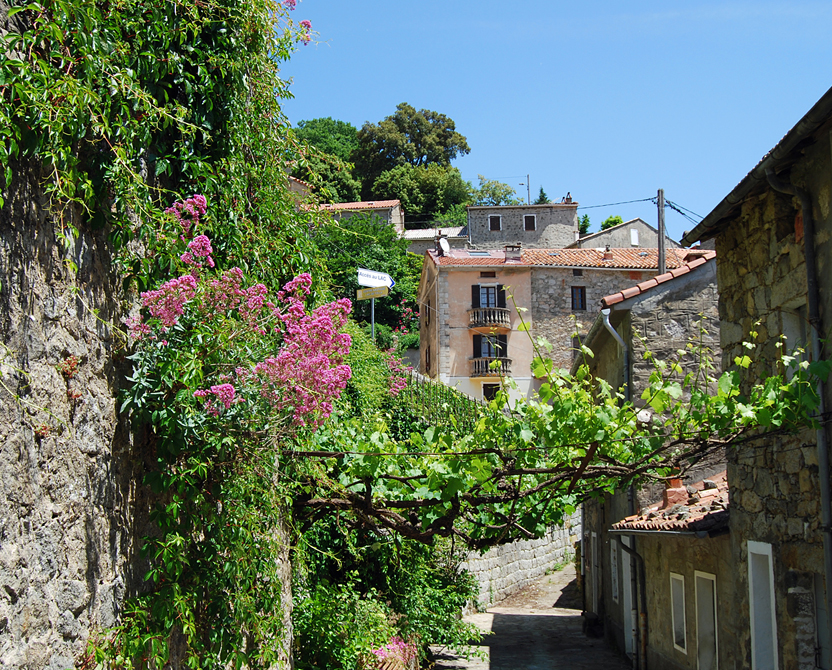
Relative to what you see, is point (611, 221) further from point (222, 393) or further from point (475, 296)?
point (222, 393)

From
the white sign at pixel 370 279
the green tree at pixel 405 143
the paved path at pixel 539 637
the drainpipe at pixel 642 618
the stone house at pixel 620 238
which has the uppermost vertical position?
the green tree at pixel 405 143

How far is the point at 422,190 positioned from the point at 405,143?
396 cm

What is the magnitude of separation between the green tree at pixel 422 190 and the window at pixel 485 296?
65.3 feet

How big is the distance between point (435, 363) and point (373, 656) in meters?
23.2

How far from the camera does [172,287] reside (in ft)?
11.7

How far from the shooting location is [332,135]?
54.9 metres

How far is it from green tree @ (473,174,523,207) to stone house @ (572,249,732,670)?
39.1 metres

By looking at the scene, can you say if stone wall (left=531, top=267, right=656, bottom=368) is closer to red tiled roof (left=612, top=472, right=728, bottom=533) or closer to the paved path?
the paved path

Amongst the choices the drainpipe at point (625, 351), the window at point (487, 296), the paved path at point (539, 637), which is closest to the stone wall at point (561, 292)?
the window at point (487, 296)

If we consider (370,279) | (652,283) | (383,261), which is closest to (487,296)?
(383,261)

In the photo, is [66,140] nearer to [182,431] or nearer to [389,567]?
[182,431]

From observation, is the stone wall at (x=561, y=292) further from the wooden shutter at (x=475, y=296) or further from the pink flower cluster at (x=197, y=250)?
the pink flower cluster at (x=197, y=250)

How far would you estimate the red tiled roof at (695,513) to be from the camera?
7863 mm

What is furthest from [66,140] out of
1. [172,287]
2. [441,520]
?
[441,520]
